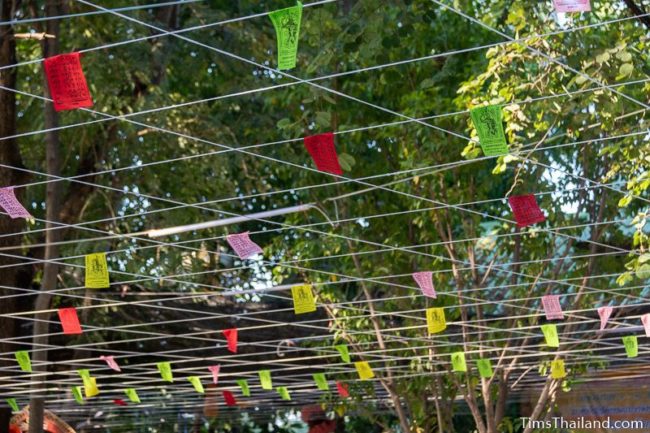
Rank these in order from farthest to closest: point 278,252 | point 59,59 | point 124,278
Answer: point 278,252 < point 124,278 < point 59,59

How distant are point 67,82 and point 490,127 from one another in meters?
1.05

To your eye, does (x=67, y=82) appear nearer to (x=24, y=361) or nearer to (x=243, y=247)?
(x=243, y=247)

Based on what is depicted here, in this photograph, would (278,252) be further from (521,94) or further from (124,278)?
(521,94)

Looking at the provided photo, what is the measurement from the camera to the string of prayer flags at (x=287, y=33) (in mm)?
2287

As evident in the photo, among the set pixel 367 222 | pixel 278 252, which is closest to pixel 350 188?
pixel 367 222

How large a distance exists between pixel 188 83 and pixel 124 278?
2.07 metres

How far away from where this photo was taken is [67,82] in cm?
259

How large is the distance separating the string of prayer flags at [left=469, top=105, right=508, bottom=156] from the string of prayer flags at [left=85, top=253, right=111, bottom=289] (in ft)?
5.73

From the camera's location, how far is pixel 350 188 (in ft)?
20.3

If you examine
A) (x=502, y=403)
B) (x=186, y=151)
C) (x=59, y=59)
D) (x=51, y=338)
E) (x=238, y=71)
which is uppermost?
(x=238, y=71)

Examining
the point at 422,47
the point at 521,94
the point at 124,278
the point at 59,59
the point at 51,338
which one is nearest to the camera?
the point at 59,59

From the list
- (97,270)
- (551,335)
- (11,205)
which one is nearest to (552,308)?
(551,335)

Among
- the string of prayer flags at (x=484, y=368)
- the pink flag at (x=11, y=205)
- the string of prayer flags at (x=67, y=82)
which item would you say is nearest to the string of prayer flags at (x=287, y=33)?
the string of prayer flags at (x=67, y=82)

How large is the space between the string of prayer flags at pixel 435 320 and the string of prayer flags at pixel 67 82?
266 centimetres
